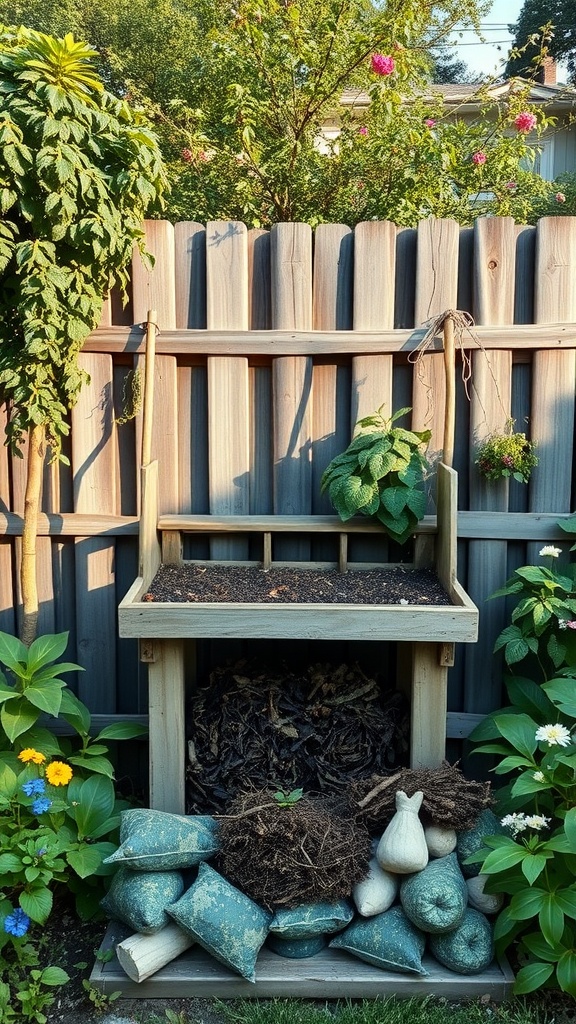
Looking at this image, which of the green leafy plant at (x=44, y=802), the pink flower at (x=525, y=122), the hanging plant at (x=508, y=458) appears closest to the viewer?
the green leafy plant at (x=44, y=802)

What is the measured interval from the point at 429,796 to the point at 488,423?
4.86ft

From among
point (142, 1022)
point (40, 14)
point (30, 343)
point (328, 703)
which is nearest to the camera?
point (142, 1022)

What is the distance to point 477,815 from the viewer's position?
250cm

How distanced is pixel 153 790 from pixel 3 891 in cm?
56

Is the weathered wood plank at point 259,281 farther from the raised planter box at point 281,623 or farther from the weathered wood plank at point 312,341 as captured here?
the raised planter box at point 281,623

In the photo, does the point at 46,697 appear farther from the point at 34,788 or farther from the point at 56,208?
the point at 56,208

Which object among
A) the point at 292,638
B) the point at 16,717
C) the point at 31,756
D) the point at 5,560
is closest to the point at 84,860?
the point at 31,756

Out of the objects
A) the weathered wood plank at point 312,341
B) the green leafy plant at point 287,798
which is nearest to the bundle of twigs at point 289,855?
the green leafy plant at point 287,798

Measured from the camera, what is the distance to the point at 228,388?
3.10 metres

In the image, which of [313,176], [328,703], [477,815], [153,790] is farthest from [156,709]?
[313,176]

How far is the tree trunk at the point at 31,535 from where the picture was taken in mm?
2916

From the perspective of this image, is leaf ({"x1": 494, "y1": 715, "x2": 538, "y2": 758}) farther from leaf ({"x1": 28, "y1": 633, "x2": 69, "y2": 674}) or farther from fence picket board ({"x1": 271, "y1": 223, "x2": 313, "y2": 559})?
leaf ({"x1": 28, "y1": 633, "x2": 69, "y2": 674})

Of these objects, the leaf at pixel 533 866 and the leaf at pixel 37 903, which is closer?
the leaf at pixel 533 866

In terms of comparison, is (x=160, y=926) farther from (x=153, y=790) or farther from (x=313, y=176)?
(x=313, y=176)
